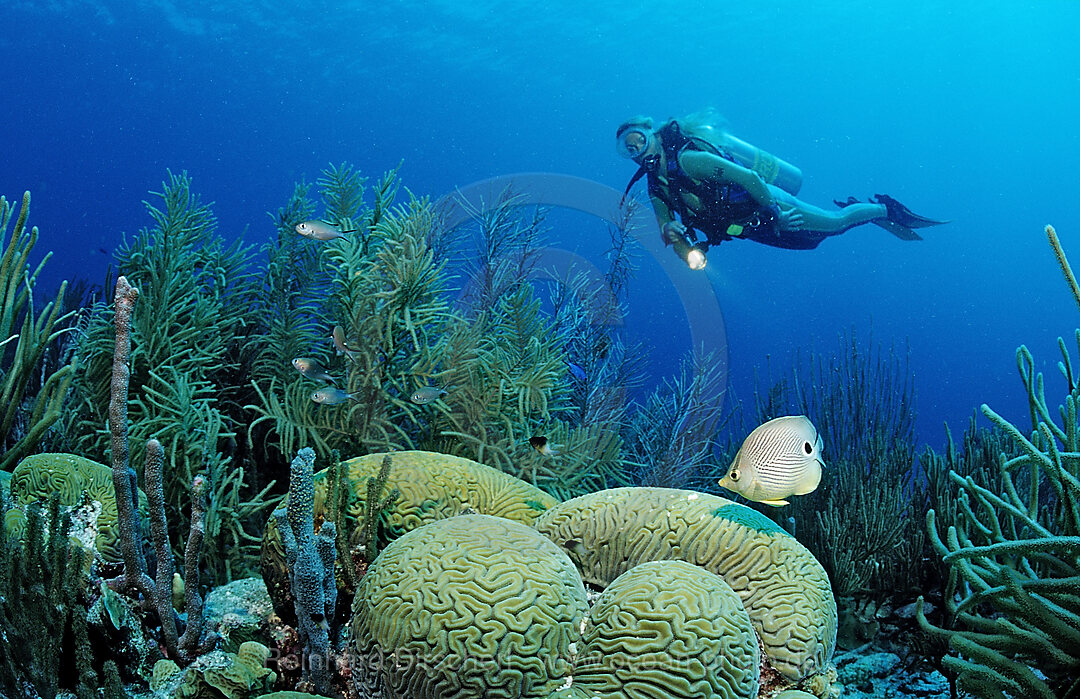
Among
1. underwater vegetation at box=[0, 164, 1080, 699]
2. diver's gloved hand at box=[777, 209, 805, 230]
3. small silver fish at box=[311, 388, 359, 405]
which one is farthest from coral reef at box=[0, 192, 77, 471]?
diver's gloved hand at box=[777, 209, 805, 230]

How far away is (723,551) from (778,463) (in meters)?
0.86

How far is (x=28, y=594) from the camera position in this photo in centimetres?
218

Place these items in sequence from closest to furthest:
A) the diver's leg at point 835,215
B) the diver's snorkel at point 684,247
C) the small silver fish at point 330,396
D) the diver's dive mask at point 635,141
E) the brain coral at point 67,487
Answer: the brain coral at point 67,487 → the small silver fish at point 330,396 → the diver's snorkel at point 684,247 → the diver's dive mask at point 635,141 → the diver's leg at point 835,215

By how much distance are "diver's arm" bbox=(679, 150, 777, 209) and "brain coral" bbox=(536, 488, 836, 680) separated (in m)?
4.78

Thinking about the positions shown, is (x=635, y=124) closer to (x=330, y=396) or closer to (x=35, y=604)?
(x=330, y=396)

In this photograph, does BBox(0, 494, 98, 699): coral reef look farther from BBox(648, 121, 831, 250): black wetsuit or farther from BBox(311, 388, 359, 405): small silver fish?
BBox(648, 121, 831, 250): black wetsuit

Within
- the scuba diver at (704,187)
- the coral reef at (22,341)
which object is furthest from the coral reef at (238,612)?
the scuba diver at (704,187)

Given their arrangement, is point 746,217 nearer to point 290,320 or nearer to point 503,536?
point 290,320

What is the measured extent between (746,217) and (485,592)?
6296mm

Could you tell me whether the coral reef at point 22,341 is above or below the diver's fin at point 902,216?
below

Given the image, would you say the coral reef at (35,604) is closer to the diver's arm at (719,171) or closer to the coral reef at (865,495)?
the coral reef at (865,495)

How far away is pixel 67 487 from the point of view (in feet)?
10.6

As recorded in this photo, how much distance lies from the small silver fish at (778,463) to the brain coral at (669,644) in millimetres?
516

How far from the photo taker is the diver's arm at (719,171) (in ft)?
23.6
